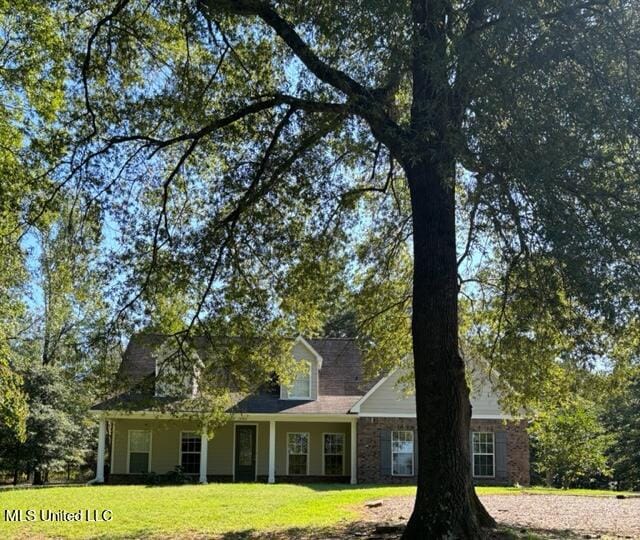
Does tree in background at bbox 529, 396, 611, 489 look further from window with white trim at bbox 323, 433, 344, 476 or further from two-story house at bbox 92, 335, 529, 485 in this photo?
window with white trim at bbox 323, 433, 344, 476

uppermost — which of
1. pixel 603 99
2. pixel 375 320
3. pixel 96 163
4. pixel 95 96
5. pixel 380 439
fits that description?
pixel 95 96

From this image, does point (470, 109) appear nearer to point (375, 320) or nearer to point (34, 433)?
point (375, 320)

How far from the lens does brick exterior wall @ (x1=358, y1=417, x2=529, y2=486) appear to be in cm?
2216

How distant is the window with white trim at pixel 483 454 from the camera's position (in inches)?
873

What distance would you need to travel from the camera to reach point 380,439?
22375 millimetres

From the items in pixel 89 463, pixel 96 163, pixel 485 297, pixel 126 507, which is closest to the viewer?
pixel 96 163

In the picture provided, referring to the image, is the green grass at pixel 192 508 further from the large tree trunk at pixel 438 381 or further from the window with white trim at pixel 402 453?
the window with white trim at pixel 402 453

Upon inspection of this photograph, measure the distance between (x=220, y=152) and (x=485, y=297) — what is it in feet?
21.4

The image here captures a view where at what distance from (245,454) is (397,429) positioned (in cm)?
557

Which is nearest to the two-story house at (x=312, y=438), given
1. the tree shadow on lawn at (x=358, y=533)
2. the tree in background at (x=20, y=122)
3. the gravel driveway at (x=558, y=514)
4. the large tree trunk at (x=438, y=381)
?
the gravel driveway at (x=558, y=514)

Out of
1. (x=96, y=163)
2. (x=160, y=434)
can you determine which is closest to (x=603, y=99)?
(x=96, y=163)

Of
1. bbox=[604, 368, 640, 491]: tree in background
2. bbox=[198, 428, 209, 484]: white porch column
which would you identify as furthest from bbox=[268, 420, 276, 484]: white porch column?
bbox=[604, 368, 640, 491]: tree in background

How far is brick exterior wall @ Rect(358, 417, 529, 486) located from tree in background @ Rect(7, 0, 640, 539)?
25.0 ft

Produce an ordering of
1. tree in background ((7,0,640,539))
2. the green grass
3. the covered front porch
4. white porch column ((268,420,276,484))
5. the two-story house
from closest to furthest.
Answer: tree in background ((7,0,640,539)), the green grass, the two-story house, white porch column ((268,420,276,484)), the covered front porch
